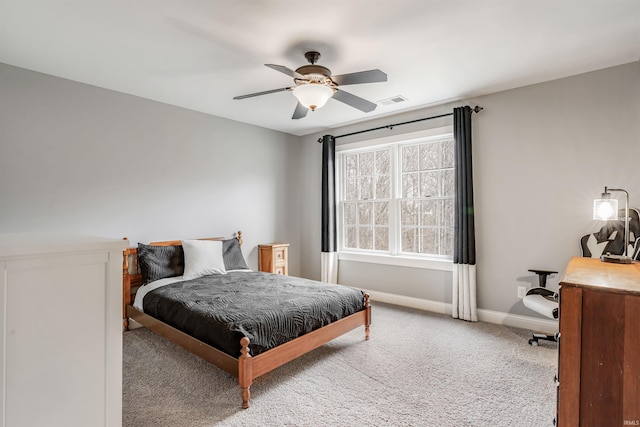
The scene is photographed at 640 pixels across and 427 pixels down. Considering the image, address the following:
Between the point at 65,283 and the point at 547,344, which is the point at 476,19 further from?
the point at 547,344

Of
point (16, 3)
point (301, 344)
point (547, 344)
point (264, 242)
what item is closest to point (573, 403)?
point (301, 344)

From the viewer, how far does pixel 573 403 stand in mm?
1229

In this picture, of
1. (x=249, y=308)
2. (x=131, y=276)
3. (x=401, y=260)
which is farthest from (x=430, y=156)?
(x=131, y=276)

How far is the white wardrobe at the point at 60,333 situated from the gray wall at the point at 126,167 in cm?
269

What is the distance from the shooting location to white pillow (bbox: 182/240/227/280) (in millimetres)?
3687

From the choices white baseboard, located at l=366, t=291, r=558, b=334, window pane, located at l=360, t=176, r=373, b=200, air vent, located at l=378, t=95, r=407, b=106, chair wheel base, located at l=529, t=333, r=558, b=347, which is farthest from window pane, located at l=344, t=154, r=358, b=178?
chair wheel base, located at l=529, t=333, r=558, b=347

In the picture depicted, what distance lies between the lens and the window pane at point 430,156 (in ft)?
14.0

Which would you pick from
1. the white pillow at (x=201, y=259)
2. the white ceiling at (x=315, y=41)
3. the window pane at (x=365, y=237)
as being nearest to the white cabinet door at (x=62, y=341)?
the white ceiling at (x=315, y=41)

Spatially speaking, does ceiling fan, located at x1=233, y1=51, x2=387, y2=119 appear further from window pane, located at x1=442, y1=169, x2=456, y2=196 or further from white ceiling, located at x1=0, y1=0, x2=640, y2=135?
window pane, located at x1=442, y1=169, x2=456, y2=196

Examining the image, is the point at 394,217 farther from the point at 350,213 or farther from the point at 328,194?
the point at 328,194

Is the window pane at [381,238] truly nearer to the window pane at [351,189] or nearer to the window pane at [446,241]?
the window pane at [351,189]

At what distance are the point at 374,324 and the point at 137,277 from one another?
9.09 feet

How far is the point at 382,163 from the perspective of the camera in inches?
188

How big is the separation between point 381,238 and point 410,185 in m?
0.89
